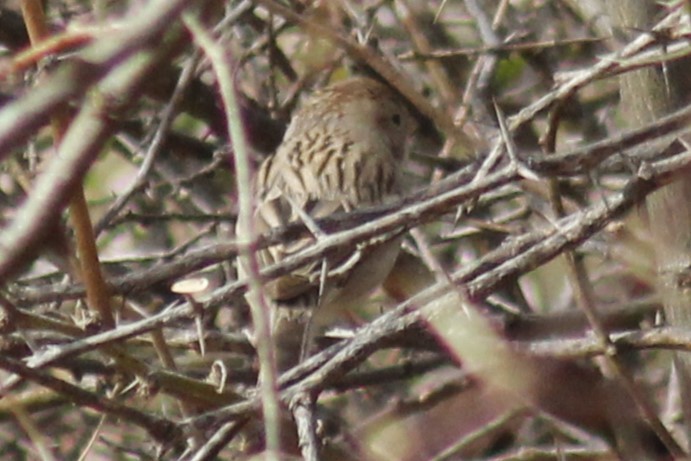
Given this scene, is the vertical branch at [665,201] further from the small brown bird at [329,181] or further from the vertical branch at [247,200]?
the vertical branch at [247,200]

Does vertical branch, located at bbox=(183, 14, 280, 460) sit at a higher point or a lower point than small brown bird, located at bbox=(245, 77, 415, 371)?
higher

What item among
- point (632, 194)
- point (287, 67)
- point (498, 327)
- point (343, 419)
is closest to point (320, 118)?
point (287, 67)

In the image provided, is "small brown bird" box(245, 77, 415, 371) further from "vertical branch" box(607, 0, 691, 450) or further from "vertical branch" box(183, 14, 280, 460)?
"vertical branch" box(183, 14, 280, 460)

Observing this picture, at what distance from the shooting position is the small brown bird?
3721mm

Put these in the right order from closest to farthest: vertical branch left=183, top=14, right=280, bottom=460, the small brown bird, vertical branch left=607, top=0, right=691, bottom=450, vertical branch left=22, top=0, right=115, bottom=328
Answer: vertical branch left=183, top=14, right=280, bottom=460 → vertical branch left=22, top=0, right=115, bottom=328 → vertical branch left=607, top=0, right=691, bottom=450 → the small brown bird

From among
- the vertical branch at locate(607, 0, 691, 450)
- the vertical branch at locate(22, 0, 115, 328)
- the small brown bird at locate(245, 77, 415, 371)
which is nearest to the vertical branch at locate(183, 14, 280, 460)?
the vertical branch at locate(22, 0, 115, 328)

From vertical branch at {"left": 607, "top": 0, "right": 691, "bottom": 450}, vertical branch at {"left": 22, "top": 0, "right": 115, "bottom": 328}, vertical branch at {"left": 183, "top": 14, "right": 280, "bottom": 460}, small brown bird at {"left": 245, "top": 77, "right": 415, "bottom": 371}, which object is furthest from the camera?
small brown bird at {"left": 245, "top": 77, "right": 415, "bottom": 371}

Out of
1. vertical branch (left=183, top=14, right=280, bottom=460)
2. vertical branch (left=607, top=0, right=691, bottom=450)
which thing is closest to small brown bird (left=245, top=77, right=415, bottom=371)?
vertical branch (left=607, top=0, right=691, bottom=450)

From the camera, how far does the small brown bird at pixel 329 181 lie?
3.72m

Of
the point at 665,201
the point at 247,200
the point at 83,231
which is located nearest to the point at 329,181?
the point at 665,201

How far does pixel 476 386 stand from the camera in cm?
305

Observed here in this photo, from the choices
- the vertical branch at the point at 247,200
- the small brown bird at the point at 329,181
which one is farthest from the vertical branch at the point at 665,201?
the vertical branch at the point at 247,200

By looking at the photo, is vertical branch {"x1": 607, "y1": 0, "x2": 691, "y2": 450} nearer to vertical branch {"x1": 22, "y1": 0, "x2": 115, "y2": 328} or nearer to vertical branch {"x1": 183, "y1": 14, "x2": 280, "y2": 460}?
vertical branch {"x1": 22, "y1": 0, "x2": 115, "y2": 328}

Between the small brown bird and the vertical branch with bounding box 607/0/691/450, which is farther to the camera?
the small brown bird
